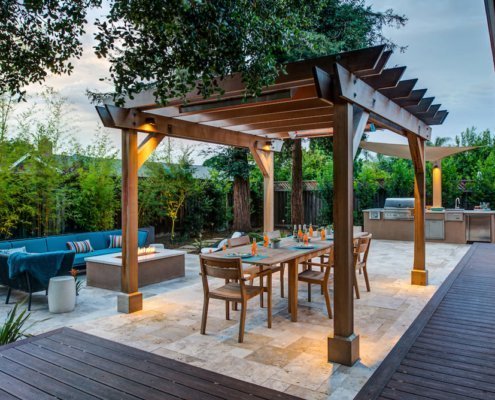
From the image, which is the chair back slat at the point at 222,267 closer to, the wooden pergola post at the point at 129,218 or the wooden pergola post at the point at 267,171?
the wooden pergola post at the point at 129,218

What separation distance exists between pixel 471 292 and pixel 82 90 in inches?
357

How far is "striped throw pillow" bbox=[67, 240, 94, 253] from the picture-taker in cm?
653

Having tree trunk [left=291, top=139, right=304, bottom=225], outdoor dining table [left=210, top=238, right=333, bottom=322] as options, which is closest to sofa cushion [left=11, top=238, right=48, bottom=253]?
outdoor dining table [left=210, top=238, right=333, bottom=322]

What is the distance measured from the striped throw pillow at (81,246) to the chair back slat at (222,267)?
12.3ft

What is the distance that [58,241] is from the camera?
21.3ft

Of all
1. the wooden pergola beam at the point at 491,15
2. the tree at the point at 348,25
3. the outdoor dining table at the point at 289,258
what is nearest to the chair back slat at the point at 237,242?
the outdoor dining table at the point at 289,258

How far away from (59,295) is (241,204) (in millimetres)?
7106

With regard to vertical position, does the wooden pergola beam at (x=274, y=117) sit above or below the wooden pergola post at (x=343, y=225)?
above

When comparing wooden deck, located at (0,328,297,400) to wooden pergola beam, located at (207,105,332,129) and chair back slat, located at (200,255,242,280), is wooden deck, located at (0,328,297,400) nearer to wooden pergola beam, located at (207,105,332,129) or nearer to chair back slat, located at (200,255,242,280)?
chair back slat, located at (200,255,242,280)

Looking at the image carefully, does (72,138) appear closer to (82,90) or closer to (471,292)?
(82,90)

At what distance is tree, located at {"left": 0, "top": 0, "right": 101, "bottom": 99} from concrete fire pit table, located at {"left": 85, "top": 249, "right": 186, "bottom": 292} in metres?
3.43

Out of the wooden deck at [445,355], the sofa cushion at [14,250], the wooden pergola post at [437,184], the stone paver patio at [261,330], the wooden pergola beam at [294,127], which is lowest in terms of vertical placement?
the stone paver patio at [261,330]

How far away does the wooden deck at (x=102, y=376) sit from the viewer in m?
2.43

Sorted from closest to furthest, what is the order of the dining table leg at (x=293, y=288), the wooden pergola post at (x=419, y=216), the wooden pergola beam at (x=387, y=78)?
the wooden pergola beam at (x=387, y=78), the dining table leg at (x=293, y=288), the wooden pergola post at (x=419, y=216)
